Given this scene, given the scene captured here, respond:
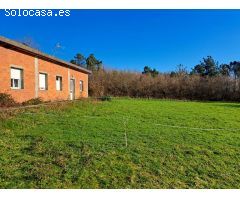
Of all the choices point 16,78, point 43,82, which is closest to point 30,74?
point 16,78

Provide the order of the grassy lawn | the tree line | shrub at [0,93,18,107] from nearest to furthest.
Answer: the grassy lawn, shrub at [0,93,18,107], the tree line

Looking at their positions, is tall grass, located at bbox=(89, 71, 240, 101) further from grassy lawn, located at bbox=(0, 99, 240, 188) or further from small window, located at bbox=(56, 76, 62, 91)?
grassy lawn, located at bbox=(0, 99, 240, 188)

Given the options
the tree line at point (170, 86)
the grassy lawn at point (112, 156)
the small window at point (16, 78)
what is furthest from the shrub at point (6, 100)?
the tree line at point (170, 86)

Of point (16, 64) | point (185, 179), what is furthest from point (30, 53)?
point (185, 179)

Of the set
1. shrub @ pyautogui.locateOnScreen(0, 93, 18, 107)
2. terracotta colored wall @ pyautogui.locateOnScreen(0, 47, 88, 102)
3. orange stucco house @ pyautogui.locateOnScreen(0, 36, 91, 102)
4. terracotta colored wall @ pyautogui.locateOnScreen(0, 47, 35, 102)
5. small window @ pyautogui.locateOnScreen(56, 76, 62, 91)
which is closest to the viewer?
shrub @ pyautogui.locateOnScreen(0, 93, 18, 107)

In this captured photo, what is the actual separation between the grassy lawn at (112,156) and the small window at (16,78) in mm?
5350

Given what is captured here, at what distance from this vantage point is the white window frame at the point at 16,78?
15.2 m

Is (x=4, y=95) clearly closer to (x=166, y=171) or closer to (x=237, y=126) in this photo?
(x=166, y=171)

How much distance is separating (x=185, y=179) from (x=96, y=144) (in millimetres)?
2870

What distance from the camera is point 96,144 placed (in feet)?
25.0

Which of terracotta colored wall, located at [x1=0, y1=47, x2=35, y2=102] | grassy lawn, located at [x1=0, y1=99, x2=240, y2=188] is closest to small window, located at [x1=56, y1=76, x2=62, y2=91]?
terracotta colored wall, located at [x1=0, y1=47, x2=35, y2=102]

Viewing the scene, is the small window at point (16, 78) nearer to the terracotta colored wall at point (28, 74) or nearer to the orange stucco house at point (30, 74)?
the orange stucco house at point (30, 74)

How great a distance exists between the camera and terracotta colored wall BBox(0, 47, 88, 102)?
14117 millimetres

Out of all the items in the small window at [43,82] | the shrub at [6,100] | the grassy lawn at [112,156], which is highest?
the small window at [43,82]
